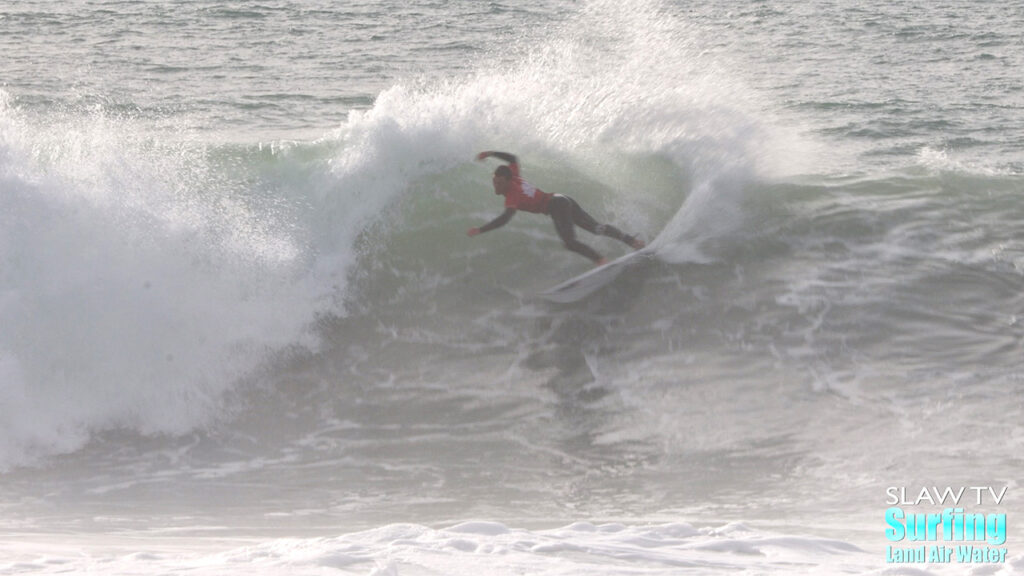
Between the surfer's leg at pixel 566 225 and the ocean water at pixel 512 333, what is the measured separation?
357 millimetres

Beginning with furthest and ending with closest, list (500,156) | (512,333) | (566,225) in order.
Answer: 1. (566,225)
2. (500,156)
3. (512,333)

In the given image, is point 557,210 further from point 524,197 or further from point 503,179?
point 503,179

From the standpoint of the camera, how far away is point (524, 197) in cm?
1041

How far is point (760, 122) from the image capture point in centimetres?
1266

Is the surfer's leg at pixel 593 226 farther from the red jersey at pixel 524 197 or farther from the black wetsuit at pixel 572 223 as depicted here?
the red jersey at pixel 524 197

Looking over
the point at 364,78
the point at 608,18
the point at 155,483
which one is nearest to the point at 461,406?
the point at 155,483

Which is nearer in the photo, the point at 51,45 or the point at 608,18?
the point at 608,18

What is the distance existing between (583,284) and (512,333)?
0.81 m

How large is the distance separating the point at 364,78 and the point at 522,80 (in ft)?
19.7

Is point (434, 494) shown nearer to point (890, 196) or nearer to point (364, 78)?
point (890, 196)

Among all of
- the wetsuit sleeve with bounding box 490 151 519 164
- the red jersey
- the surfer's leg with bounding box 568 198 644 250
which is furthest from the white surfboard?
the wetsuit sleeve with bounding box 490 151 519 164

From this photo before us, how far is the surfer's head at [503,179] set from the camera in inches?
405
